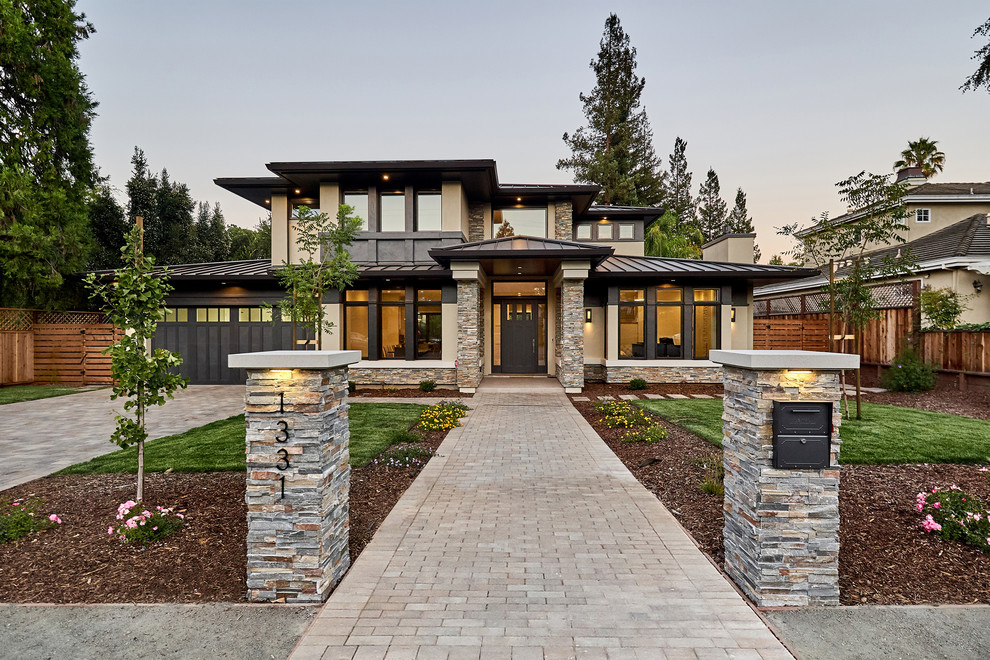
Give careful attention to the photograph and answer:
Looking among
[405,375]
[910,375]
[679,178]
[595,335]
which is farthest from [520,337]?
[679,178]

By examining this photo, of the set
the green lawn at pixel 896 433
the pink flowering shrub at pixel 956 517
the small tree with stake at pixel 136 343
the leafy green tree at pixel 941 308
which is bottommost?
the green lawn at pixel 896 433

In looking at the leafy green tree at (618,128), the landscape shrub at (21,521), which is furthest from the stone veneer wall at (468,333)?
the leafy green tree at (618,128)

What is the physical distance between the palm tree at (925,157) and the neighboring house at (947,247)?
6.32 meters

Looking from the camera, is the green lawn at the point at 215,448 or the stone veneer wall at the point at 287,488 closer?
the stone veneer wall at the point at 287,488

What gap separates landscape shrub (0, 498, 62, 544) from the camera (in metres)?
3.81

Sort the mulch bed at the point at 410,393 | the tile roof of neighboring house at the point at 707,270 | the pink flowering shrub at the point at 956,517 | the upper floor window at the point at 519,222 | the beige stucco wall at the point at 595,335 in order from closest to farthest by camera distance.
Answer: the pink flowering shrub at the point at 956,517 → the mulch bed at the point at 410,393 → the tile roof of neighboring house at the point at 707,270 → the beige stucco wall at the point at 595,335 → the upper floor window at the point at 519,222

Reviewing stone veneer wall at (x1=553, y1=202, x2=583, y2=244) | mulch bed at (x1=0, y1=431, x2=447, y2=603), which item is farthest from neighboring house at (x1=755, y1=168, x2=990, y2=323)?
mulch bed at (x1=0, y1=431, x2=447, y2=603)

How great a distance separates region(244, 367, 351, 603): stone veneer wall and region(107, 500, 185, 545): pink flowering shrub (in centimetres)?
154

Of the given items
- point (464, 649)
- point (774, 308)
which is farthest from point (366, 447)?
point (774, 308)

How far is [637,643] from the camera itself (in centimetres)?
245

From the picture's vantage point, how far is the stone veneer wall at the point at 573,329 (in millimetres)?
12281

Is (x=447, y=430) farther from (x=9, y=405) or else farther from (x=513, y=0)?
(x=513, y=0)

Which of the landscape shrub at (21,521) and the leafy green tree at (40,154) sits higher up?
the leafy green tree at (40,154)

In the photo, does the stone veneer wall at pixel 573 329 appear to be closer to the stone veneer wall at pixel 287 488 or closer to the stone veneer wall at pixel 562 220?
the stone veneer wall at pixel 562 220
